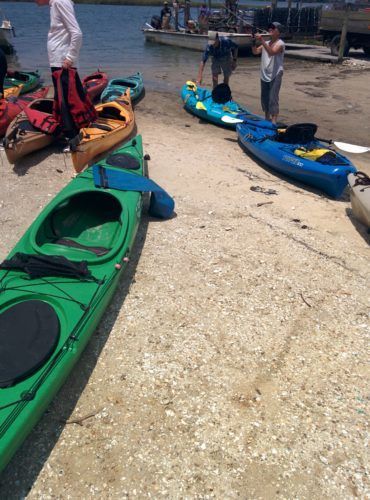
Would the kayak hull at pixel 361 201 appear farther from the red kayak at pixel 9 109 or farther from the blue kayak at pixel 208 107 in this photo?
the red kayak at pixel 9 109

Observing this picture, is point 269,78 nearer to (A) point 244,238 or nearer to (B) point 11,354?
(A) point 244,238

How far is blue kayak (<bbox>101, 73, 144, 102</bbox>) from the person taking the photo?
11264 millimetres

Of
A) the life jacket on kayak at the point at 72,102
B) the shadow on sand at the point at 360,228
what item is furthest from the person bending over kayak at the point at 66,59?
the shadow on sand at the point at 360,228

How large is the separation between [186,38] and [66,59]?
20614 mm

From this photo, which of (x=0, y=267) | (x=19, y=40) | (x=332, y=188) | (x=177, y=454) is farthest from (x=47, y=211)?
(x=19, y=40)

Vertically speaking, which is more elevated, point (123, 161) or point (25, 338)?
point (123, 161)

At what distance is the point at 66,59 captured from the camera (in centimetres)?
693

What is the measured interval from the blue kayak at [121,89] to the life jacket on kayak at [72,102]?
296cm

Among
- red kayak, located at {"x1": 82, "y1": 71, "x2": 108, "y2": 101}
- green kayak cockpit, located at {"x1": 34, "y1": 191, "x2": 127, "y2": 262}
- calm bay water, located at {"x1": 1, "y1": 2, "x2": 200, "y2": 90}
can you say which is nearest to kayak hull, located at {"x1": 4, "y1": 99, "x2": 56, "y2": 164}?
green kayak cockpit, located at {"x1": 34, "y1": 191, "x2": 127, "y2": 262}

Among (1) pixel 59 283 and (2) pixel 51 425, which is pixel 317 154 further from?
(2) pixel 51 425

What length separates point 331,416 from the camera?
3525 millimetres

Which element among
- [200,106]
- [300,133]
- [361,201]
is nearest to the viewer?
[361,201]

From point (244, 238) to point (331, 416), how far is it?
9.82ft

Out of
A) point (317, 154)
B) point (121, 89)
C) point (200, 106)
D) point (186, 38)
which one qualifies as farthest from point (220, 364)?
point (186, 38)
